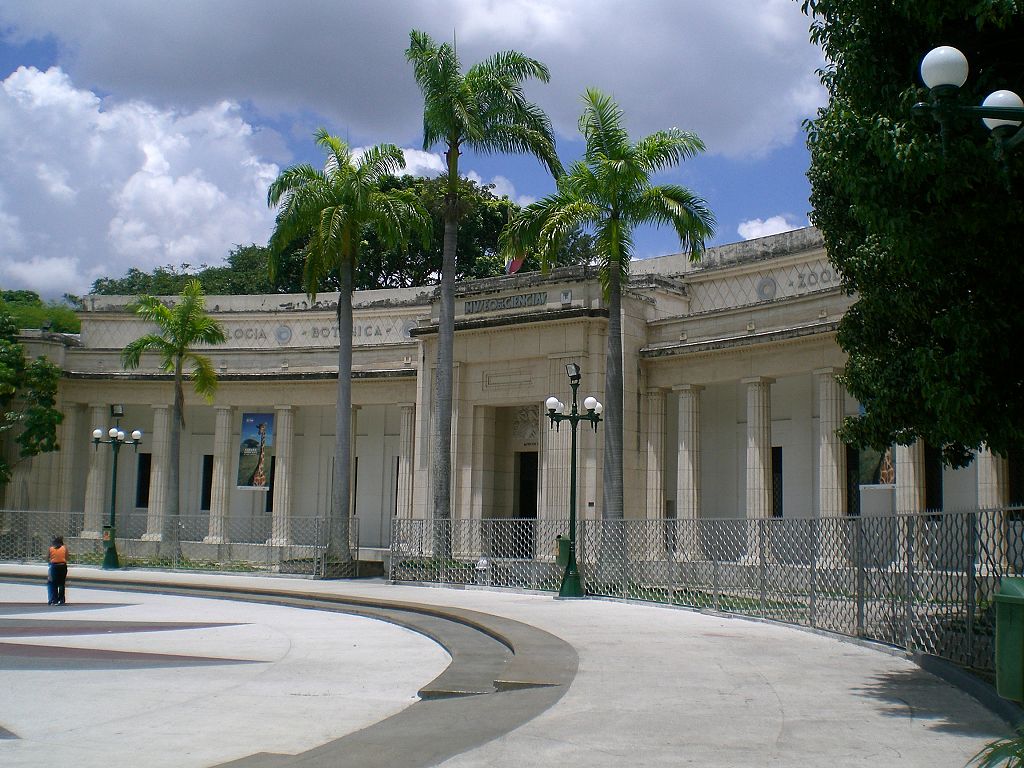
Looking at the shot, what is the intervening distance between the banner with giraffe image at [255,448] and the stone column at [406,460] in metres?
6.06

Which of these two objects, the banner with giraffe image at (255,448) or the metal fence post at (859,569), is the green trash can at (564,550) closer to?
the metal fence post at (859,569)

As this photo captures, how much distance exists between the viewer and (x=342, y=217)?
29547mm

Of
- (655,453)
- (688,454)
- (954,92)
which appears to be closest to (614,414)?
(688,454)

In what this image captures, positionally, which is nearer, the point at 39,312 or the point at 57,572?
the point at 57,572

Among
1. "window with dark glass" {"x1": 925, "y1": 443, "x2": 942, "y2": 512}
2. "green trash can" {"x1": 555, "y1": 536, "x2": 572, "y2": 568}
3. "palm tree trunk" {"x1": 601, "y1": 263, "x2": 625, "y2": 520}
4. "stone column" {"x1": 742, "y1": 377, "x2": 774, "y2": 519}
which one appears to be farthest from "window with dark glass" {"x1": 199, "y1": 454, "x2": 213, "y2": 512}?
"window with dark glass" {"x1": 925, "y1": 443, "x2": 942, "y2": 512}

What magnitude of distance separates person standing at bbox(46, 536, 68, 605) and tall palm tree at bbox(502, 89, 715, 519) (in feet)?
40.7

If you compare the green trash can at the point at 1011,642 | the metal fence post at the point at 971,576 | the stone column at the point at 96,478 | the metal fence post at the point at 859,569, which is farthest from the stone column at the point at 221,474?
the green trash can at the point at 1011,642

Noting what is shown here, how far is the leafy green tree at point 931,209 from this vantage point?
909cm

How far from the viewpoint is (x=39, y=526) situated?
117 ft

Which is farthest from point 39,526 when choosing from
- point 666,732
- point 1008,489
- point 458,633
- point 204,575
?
point 666,732

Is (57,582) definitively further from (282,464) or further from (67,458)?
(67,458)

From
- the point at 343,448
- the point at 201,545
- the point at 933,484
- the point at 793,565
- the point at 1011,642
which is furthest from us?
the point at 201,545

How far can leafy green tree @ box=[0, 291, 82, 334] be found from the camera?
6038cm

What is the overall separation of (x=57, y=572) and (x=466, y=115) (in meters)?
15.4
